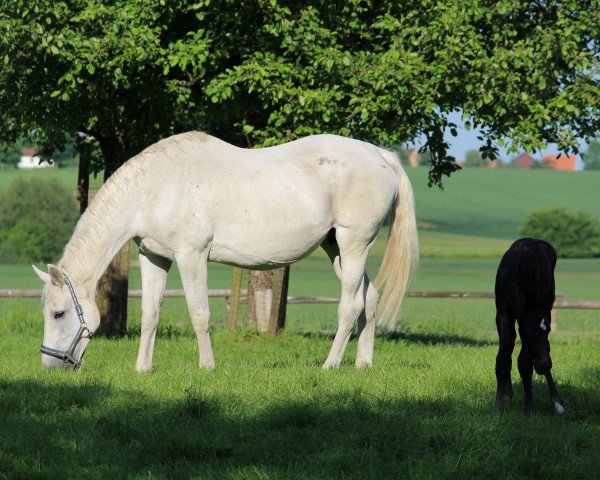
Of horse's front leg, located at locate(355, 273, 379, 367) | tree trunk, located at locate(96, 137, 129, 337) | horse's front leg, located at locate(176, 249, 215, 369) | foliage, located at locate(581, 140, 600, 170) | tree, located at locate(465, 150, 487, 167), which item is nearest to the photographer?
horse's front leg, located at locate(176, 249, 215, 369)

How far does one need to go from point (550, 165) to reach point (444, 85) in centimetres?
13804

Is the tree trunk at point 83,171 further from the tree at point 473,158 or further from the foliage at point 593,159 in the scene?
the tree at point 473,158

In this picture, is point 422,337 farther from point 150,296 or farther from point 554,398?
point 554,398

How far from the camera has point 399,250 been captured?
34.6ft

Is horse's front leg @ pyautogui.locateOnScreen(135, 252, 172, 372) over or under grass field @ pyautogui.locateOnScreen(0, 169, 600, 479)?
over

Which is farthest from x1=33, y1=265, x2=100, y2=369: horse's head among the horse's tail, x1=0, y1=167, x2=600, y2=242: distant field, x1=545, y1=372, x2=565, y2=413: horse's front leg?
x1=0, y1=167, x2=600, y2=242: distant field

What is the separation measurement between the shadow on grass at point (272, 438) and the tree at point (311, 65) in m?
6.41

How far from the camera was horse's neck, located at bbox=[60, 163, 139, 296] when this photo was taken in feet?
29.8

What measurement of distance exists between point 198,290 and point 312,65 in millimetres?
5047

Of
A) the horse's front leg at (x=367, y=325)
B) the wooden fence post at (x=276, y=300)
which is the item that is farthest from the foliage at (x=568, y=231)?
the horse's front leg at (x=367, y=325)

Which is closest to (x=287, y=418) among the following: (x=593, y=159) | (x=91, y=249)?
(x=91, y=249)

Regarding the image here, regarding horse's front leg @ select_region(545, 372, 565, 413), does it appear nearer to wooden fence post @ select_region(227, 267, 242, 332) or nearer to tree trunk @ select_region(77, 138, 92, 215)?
wooden fence post @ select_region(227, 267, 242, 332)

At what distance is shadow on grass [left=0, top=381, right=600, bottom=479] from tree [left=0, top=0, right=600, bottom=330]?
641cm

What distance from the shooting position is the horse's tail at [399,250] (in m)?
10.5
